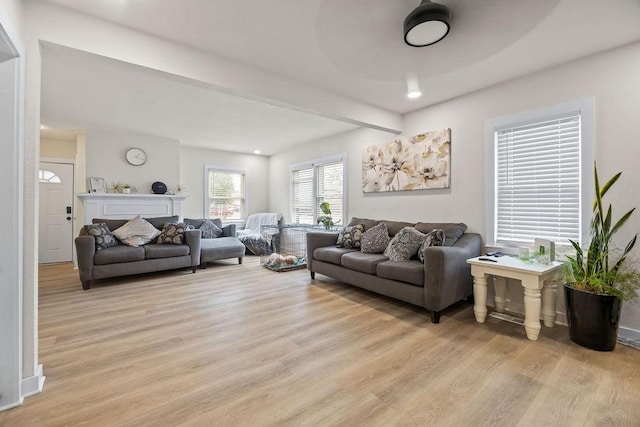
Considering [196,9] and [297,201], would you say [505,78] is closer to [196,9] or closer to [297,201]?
[196,9]

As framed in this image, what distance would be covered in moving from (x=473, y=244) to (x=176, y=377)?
113 inches

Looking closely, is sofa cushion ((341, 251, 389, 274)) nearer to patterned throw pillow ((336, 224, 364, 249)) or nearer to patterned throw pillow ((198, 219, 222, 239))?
patterned throw pillow ((336, 224, 364, 249))

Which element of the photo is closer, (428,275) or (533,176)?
(428,275)

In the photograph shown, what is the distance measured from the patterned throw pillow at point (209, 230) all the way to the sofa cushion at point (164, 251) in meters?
1.01

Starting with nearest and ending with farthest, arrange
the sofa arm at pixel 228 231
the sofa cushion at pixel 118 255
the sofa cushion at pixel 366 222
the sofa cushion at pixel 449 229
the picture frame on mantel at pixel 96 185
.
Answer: the sofa cushion at pixel 449 229
the sofa cushion at pixel 118 255
the sofa cushion at pixel 366 222
the picture frame on mantel at pixel 96 185
the sofa arm at pixel 228 231

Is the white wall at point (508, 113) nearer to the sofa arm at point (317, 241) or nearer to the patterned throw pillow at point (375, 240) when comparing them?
the patterned throw pillow at point (375, 240)

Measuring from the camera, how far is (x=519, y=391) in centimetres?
168

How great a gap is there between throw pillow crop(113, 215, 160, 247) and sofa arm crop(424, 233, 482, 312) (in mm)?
3959

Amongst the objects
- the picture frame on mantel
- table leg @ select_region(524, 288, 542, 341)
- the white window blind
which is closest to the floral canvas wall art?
the white window blind

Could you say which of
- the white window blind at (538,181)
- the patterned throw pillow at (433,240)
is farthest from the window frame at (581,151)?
the patterned throw pillow at (433,240)

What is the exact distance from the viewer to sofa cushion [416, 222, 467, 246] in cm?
313

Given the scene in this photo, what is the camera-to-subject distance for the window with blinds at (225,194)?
6.52 metres

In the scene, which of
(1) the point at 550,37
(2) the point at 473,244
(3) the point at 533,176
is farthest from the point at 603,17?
(2) the point at 473,244

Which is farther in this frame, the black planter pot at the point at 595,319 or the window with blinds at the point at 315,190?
the window with blinds at the point at 315,190
